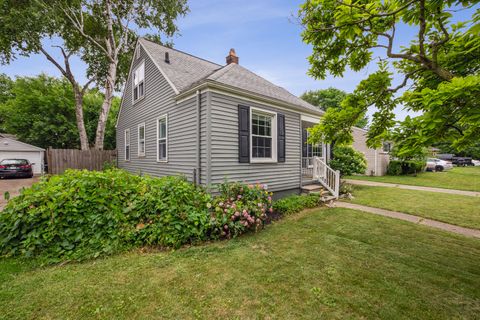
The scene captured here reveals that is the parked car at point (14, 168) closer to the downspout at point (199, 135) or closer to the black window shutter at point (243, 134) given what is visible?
the downspout at point (199, 135)

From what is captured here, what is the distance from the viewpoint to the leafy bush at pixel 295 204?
609cm

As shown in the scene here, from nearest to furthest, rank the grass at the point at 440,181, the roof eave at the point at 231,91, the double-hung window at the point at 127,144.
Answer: the roof eave at the point at 231,91 < the double-hung window at the point at 127,144 < the grass at the point at 440,181

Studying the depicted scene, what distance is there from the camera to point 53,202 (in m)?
3.57

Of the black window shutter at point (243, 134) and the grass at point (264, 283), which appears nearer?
the grass at point (264, 283)

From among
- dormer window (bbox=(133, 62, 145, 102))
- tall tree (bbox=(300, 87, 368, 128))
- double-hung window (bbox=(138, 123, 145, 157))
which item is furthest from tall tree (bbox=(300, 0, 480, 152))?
tall tree (bbox=(300, 87, 368, 128))

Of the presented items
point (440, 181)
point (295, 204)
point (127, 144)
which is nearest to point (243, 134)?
point (295, 204)

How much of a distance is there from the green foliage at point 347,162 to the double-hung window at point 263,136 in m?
4.30

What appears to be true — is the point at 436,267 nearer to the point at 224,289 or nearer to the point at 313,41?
the point at 224,289

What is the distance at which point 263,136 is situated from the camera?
6.87m

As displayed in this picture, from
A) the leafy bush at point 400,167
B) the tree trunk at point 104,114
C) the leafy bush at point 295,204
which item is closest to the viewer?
the leafy bush at point 295,204

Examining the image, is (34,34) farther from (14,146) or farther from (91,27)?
(14,146)

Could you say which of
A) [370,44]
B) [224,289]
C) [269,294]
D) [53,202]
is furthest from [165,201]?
[370,44]

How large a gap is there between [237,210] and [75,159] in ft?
38.6

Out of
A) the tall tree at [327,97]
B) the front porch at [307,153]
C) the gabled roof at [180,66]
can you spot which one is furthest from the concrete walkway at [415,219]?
the tall tree at [327,97]
